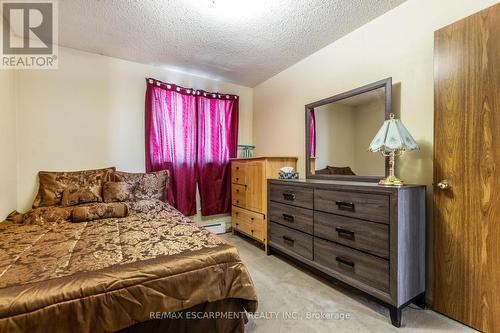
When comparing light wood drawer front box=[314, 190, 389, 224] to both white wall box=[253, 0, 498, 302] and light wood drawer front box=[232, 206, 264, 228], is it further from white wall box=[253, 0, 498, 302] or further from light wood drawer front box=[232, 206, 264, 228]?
light wood drawer front box=[232, 206, 264, 228]

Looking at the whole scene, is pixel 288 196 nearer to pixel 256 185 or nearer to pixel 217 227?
pixel 256 185

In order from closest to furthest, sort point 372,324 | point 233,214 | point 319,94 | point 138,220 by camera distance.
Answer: point 372,324, point 138,220, point 319,94, point 233,214

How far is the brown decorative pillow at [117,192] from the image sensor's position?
243 cm

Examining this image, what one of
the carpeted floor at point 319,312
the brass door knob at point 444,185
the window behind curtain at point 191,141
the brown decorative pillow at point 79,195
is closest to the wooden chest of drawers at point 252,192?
the window behind curtain at point 191,141

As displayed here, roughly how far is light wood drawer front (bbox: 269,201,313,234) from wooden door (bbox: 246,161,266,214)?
0.87 ft

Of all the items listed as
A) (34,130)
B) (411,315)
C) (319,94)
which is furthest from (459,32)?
(34,130)

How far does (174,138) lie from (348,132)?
89.6 inches

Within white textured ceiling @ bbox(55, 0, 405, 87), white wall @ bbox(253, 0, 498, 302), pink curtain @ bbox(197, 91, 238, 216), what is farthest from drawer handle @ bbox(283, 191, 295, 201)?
white textured ceiling @ bbox(55, 0, 405, 87)

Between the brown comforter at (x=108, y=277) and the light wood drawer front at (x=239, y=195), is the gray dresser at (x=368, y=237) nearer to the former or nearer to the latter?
the brown comforter at (x=108, y=277)

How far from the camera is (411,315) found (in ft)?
5.40

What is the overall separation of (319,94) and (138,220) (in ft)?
7.69

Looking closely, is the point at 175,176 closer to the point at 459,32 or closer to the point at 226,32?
the point at 226,32

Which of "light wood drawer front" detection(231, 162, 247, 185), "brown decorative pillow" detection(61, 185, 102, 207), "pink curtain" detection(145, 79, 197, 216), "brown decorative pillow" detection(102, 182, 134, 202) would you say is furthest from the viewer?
"light wood drawer front" detection(231, 162, 247, 185)

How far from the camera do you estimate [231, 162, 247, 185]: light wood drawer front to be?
3242 mm
